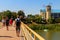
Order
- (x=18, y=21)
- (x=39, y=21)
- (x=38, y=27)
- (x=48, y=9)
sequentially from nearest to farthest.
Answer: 1. (x=18, y=21)
2. (x=38, y=27)
3. (x=39, y=21)
4. (x=48, y=9)

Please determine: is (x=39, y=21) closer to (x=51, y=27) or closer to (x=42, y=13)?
(x=51, y=27)

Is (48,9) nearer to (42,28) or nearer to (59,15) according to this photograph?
(59,15)

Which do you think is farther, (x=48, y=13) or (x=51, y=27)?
(x=48, y=13)

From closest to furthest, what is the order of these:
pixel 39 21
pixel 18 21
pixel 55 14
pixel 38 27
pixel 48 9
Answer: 1. pixel 18 21
2. pixel 38 27
3. pixel 39 21
4. pixel 48 9
5. pixel 55 14

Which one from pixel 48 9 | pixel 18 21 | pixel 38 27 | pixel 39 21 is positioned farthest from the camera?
pixel 48 9

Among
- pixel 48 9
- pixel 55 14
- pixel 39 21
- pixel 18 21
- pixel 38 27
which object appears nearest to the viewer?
pixel 18 21

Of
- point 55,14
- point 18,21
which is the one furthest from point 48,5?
point 18,21

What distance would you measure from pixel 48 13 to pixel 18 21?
10612 centimetres

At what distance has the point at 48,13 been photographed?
124 meters

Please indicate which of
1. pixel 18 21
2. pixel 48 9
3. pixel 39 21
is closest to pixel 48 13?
pixel 48 9

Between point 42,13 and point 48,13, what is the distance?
17.5 m

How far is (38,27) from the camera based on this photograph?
72562 millimetres

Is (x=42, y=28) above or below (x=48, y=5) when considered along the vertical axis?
below

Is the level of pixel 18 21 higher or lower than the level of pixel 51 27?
higher
